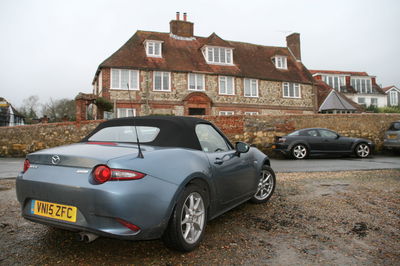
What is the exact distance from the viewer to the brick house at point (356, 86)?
41.3 metres

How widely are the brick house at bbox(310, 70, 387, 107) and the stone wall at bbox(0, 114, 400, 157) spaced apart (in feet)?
94.9

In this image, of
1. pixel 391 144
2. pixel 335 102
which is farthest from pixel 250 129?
pixel 335 102

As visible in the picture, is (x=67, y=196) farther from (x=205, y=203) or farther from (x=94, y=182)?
(x=205, y=203)

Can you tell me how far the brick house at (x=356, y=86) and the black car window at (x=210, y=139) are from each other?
41386 millimetres

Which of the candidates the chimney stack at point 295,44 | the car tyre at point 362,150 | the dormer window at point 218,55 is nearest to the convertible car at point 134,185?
the car tyre at point 362,150

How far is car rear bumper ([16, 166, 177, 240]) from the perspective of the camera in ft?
7.51

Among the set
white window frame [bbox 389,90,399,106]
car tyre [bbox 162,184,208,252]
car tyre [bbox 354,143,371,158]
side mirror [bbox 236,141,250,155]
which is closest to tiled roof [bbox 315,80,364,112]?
car tyre [bbox 354,143,371,158]

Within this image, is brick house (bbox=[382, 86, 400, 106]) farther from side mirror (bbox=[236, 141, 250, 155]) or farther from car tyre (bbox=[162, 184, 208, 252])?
car tyre (bbox=[162, 184, 208, 252])

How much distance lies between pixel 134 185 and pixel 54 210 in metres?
0.79

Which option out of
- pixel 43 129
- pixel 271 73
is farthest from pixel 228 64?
pixel 43 129

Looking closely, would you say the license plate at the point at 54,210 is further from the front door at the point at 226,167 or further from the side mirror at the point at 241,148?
the side mirror at the point at 241,148

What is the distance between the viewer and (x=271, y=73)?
2683 cm

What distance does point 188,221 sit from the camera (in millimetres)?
2807

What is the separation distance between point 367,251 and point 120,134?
9.49 feet
